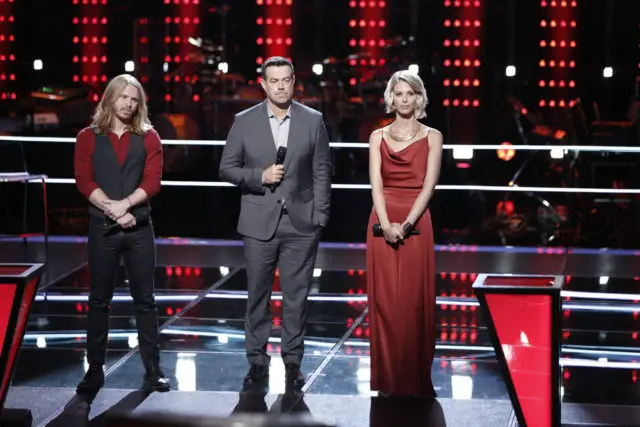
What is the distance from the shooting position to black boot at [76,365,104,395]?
570cm

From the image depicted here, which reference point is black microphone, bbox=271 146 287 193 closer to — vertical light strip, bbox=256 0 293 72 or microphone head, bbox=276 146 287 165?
microphone head, bbox=276 146 287 165

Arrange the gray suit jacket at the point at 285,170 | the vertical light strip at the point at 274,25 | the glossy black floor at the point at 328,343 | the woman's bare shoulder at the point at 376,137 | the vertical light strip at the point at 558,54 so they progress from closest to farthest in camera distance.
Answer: the glossy black floor at the point at 328,343 < the woman's bare shoulder at the point at 376,137 < the gray suit jacket at the point at 285,170 < the vertical light strip at the point at 558,54 < the vertical light strip at the point at 274,25

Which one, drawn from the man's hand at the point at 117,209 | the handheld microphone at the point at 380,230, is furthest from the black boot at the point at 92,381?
the handheld microphone at the point at 380,230

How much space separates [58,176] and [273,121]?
560cm

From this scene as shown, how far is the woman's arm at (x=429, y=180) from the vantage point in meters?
5.53

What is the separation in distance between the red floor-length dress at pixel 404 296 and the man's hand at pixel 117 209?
4.15 ft

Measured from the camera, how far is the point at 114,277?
571 cm

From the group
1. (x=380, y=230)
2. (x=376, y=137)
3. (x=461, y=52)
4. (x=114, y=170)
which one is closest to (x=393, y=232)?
(x=380, y=230)

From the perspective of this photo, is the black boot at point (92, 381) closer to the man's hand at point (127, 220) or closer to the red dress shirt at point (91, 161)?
the man's hand at point (127, 220)

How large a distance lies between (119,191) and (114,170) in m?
0.11

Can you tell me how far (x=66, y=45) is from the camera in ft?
36.1

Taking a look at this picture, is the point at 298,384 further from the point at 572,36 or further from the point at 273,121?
the point at 572,36

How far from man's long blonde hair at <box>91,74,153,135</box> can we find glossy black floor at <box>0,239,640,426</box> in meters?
1.37

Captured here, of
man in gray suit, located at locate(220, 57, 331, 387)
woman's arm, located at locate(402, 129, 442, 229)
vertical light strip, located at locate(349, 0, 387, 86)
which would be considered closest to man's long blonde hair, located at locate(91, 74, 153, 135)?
man in gray suit, located at locate(220, 57, 331, 387)
